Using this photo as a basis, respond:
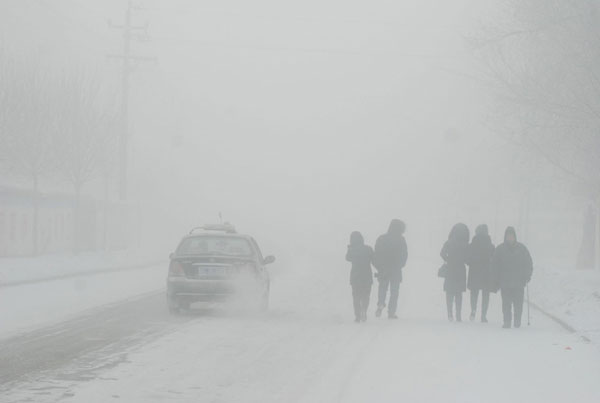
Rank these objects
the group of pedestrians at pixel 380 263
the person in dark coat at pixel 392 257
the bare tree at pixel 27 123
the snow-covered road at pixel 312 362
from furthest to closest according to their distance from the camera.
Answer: the bare tree at pixel 27 123
the person in dark coat at pixel 392 257
the group of pedestrians at pixel 380 263
the snow-covered road at pixel 312 362

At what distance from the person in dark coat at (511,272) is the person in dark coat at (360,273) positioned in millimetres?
2298

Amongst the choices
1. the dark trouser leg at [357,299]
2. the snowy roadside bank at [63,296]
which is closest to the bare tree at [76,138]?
the snowy roadside bank at [63,296]

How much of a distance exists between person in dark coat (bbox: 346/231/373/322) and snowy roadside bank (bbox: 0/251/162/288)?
11799 millimetres

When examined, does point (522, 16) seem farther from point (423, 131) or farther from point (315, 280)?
point (423, 131)

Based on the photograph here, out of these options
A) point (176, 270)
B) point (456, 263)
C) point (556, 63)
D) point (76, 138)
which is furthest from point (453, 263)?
point (76, 138)

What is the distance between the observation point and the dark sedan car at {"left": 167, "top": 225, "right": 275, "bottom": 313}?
20016 mm

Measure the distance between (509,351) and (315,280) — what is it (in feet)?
68.1

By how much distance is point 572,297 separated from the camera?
83.9 ft

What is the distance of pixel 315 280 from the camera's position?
35750 mm

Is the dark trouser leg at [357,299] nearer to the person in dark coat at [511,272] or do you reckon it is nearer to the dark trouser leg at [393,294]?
the dark trouser leg at [393,294]

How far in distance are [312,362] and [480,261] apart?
295 inches

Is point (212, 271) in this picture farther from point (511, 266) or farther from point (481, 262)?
point (511, 266)

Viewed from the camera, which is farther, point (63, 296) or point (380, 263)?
point (63, 296)

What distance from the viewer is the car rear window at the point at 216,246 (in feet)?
68.1
